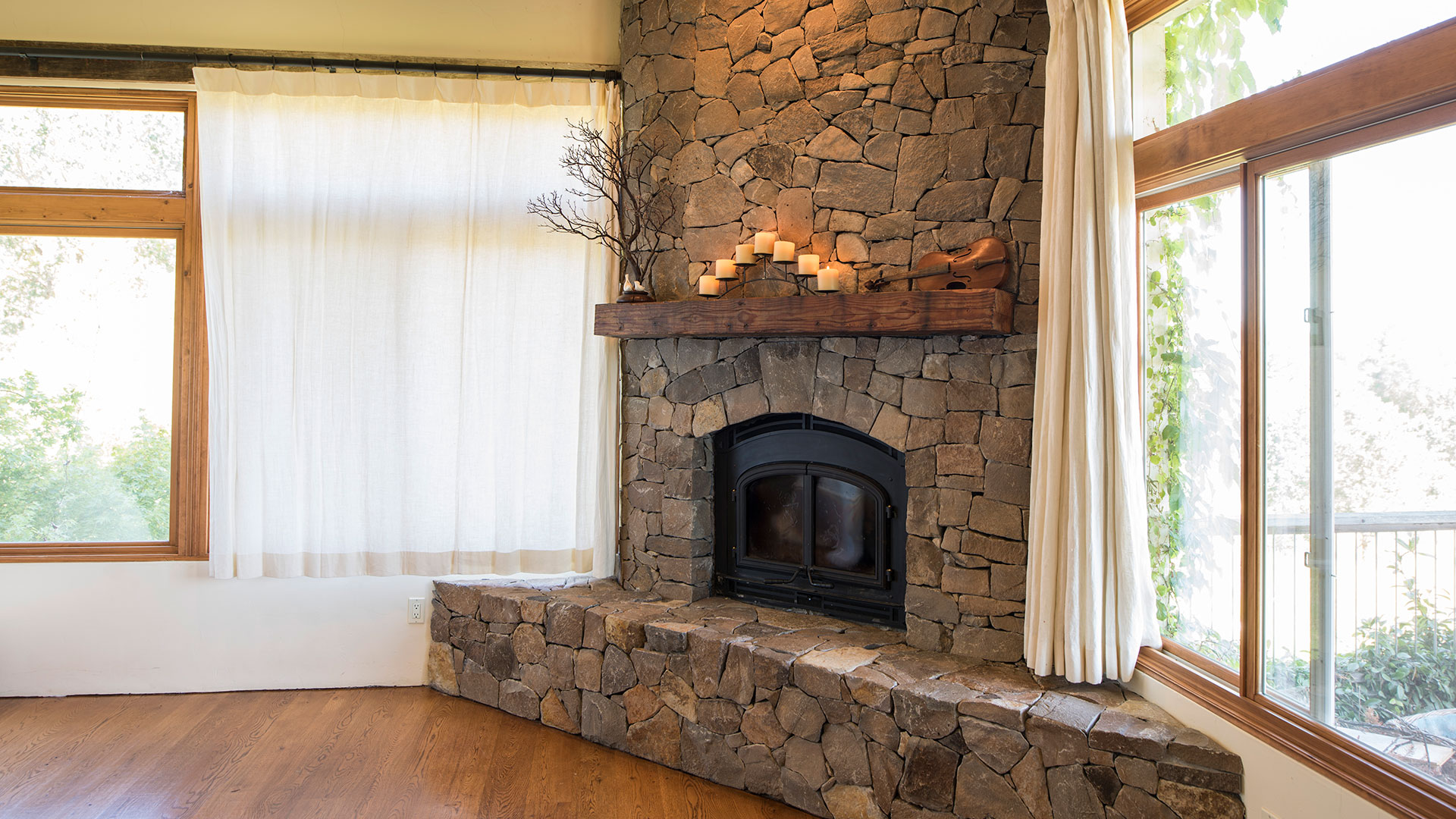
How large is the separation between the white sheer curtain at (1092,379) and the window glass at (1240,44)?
0.10 meters

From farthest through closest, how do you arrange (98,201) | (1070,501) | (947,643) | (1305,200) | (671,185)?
(98,201)
(671,185)
(947,643)
(1070,501)
(1305,200)

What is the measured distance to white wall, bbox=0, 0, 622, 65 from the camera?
11.7 feet

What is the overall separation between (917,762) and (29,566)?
3897 millimetres

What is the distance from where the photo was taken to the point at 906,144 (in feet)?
9.43

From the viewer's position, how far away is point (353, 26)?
363cm

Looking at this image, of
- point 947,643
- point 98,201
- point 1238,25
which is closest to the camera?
point 1238,25

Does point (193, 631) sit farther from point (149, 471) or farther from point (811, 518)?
point (811, 518)

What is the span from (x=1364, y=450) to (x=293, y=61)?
164 inches

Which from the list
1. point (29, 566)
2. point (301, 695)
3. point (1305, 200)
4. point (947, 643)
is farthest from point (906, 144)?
point (29, 566)

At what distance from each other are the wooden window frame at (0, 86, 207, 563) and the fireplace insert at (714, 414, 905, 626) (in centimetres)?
242

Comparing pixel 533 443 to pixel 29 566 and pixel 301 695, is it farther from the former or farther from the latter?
pixel 29 566

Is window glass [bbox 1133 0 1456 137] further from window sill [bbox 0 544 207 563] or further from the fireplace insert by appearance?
window sill [bbox 0 544 207 563]

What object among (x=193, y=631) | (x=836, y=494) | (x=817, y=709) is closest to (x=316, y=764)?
(x=193, y=631)

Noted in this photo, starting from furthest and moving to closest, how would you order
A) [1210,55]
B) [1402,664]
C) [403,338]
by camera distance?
[403,338] → [1210,55] → [1402,664]
